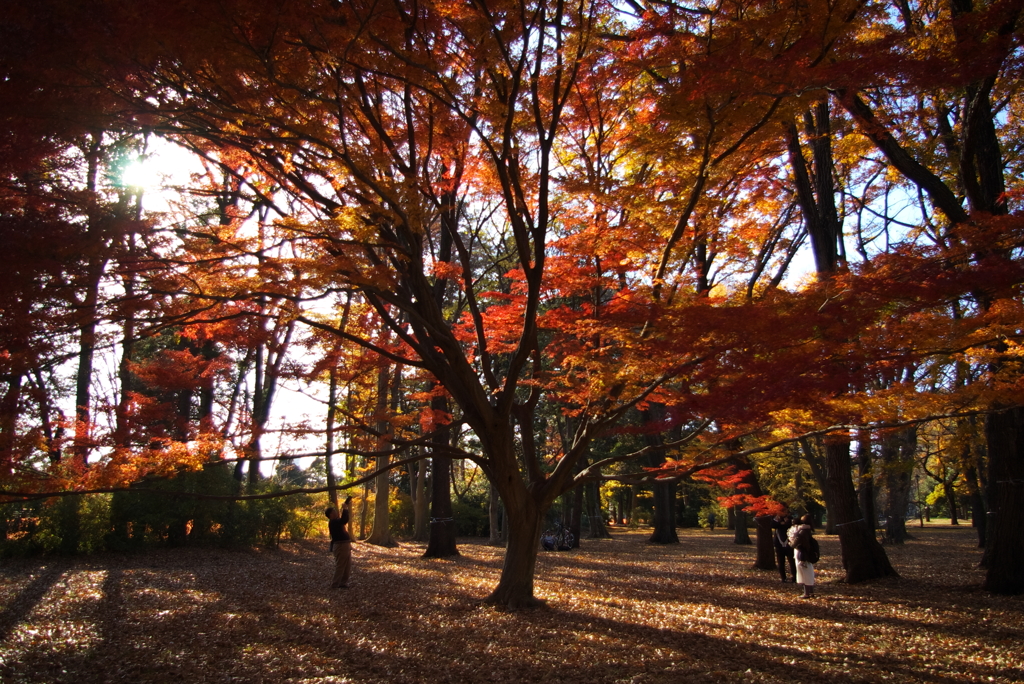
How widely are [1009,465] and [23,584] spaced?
52.4 feet

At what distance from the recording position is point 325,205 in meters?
7.62

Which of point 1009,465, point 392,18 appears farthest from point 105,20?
point 1009,465

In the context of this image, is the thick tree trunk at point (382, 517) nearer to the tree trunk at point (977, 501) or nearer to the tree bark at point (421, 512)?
the tree bark at point (421, 512)

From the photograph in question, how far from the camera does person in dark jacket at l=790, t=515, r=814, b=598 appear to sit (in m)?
9.56

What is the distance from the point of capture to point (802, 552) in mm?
9766

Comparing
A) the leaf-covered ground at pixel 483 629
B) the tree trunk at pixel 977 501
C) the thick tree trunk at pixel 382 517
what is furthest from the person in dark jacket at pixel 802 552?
the tree trunk at pixel 977 501

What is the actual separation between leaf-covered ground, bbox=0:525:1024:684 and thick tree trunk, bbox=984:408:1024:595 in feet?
1.20

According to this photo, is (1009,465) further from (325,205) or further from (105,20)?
(105,20)

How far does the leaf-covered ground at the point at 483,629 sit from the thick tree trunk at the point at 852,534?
453mm

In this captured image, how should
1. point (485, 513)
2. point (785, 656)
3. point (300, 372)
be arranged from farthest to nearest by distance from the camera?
point (485, 513), point (300, 372), point (785, 656)

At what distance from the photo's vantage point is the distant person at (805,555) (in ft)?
31.4

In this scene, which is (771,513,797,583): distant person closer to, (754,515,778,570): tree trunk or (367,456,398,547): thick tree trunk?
(754,515,778,570): tree trunk

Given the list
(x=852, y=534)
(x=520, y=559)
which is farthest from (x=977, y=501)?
(x=520, y=559)

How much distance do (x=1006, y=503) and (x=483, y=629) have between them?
8.12 meters
